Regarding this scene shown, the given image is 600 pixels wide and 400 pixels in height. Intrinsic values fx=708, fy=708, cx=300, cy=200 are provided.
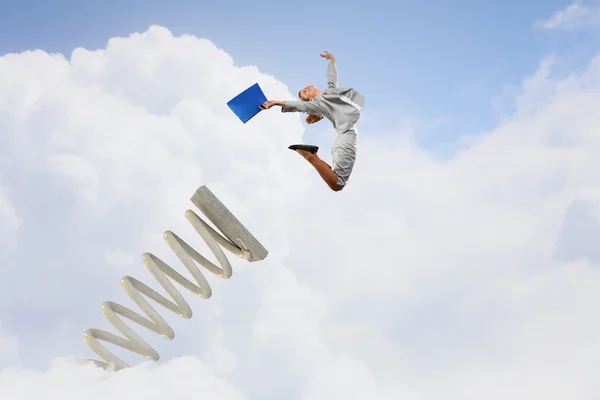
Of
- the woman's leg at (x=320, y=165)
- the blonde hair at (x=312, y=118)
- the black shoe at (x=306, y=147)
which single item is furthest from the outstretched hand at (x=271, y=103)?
the woman's leg at (x=320, y=165)

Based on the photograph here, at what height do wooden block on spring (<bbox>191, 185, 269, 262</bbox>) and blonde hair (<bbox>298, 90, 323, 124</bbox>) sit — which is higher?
blonde hair (<bbox>298, 90, 323, 124</bbox>)

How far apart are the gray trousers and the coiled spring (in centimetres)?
200

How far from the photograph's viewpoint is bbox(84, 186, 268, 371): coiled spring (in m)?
11.7

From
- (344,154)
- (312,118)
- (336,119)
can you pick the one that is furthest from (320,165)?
(312,118)

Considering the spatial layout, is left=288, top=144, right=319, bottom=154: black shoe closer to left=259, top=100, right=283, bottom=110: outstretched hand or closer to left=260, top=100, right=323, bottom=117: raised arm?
left=260, top=100, right=323, bottom=117: raised arm

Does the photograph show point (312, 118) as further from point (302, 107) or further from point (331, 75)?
point (331, 75)

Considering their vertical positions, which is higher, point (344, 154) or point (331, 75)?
point (331, 75)

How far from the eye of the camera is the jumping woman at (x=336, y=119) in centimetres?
1259

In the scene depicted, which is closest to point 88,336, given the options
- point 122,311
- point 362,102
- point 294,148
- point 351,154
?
point 122,311

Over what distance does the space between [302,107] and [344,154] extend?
1181 mm

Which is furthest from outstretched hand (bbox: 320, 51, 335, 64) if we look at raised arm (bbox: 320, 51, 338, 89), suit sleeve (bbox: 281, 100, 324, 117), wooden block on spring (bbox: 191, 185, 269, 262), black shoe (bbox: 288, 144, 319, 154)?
wooden block on spring (bbox: 191, 185, 269, 262)

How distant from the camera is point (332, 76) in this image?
13508mm

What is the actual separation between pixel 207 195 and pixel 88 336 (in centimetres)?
298

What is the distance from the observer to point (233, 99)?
1299 cm
